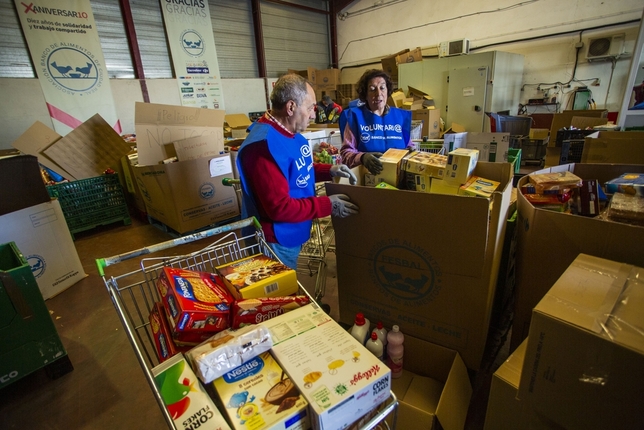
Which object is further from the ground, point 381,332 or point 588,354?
point 588,354

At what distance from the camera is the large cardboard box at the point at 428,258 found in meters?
1.08

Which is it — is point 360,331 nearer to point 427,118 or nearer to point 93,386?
point 93,386

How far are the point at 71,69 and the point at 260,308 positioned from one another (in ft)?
20.7

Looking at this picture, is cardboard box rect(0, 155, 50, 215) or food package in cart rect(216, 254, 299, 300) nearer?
food package in cart rect(216, 254, 299, 300)

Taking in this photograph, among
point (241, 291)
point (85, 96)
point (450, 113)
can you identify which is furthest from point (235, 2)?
point (241, 291)

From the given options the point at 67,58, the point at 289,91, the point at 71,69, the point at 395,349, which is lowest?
the point at 395,349

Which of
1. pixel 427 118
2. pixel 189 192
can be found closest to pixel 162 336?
pixel 189 192

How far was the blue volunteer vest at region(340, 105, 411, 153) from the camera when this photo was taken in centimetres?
220

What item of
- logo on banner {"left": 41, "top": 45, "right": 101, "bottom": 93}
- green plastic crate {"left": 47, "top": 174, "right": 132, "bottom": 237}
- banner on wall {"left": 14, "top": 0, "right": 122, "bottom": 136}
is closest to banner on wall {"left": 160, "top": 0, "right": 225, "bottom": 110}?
banner on wall {"left": 14, "top": 0, "right": 122, "bottom": 136}

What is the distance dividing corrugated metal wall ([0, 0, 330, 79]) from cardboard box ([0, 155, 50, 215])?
12.5 ft

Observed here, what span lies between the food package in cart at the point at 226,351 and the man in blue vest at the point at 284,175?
0.60m

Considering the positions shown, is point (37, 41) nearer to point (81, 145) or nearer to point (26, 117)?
point (26, 117)

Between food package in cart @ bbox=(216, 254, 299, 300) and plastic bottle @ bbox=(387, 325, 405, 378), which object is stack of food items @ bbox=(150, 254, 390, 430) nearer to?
food package in cart @ bbox=(216, 254, 299, 300)

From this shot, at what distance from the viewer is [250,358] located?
765 mm
